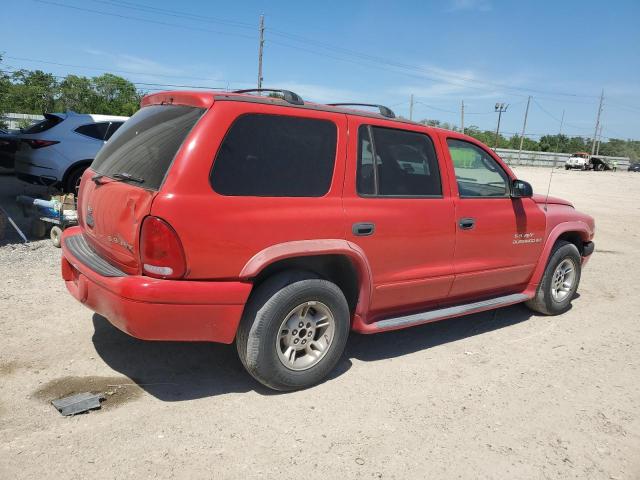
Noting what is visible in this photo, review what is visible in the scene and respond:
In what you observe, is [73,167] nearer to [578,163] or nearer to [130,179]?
[130,179]

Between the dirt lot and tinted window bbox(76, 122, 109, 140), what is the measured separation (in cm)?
498

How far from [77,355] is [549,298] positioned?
14.6 ft

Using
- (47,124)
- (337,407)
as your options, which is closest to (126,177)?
(337,407)

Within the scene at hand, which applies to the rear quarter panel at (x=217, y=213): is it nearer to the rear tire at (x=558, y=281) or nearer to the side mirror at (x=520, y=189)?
the side mirror at (x=520, y=189)

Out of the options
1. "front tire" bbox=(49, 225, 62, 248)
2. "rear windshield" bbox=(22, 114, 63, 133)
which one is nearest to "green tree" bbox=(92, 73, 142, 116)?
"rear windshield" bbox=(22, 114, 63, 133)

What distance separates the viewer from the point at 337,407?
134 inches

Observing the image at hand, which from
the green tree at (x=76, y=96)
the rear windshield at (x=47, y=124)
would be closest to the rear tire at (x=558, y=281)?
the rear windshield at (x=47, y=124)

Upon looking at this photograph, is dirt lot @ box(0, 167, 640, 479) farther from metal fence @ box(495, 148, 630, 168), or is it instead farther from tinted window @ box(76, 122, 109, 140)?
metal fence @ box(495, 148, 630, 168)

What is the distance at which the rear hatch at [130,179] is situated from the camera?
3084 mm

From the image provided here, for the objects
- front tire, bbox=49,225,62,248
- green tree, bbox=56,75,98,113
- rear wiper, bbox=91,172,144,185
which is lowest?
front tire, bbox=49,225,62,248

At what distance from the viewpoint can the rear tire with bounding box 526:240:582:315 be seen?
17.5 feet

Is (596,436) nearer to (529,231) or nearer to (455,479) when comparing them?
(455,479)

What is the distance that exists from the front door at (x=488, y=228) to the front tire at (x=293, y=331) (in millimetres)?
1291

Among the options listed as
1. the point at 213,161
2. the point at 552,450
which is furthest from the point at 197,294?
the point at 552,450
